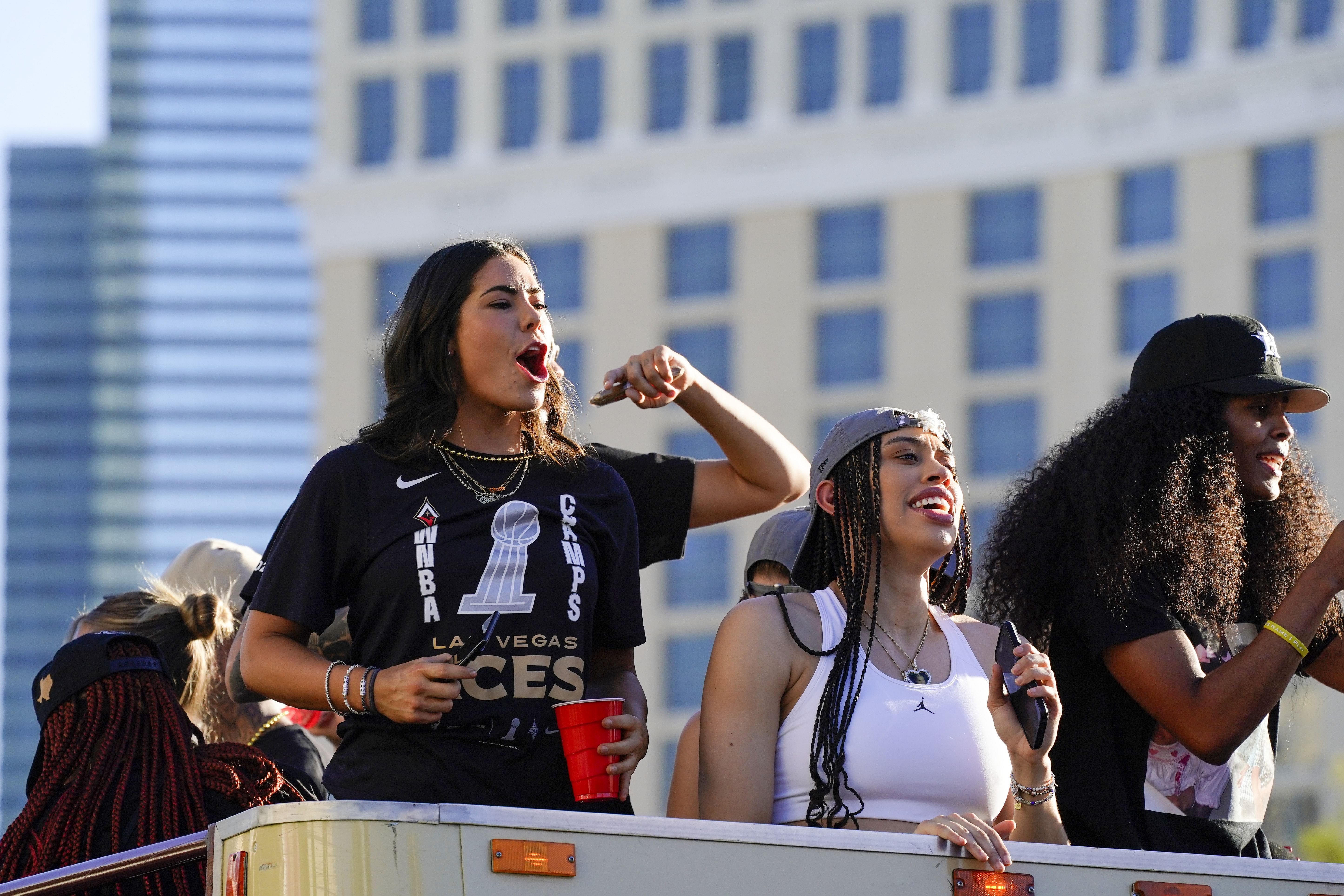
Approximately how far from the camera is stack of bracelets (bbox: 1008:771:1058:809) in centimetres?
411

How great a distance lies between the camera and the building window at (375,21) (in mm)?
56094

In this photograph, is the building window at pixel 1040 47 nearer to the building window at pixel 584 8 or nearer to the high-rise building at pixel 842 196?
the high-rise building at pixel 842 196

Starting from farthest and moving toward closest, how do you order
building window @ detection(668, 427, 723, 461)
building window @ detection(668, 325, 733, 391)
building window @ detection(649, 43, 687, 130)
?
1. building window @ detection(649, 43, 687, 130)
2. building window @ detection(668, 325, 733, 391)
3. building window @ detection(668, 427, 723, 461)

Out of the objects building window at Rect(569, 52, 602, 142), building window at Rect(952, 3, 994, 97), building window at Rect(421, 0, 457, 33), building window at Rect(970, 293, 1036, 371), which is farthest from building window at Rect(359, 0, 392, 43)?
building window at Rect(970, 293, 1036, 371)

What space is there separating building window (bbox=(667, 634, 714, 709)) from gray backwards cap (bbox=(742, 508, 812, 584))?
43.7m

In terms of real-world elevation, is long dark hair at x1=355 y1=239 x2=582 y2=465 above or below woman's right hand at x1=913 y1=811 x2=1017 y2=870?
above

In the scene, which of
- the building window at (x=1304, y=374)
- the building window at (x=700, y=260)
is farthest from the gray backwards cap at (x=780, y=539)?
the building window at (x=700, y=260)

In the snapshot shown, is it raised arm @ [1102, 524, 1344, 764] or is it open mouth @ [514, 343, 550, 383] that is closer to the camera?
raised arm @ [1102, 524, 1344, 764]

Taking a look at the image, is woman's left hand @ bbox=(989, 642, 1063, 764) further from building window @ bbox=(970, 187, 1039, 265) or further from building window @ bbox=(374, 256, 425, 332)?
building window @ bbox=(374, 256, 425, 332)

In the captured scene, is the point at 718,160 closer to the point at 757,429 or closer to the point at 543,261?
the point at 543,261

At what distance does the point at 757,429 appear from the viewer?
16.0 ft

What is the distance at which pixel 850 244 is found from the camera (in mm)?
52375

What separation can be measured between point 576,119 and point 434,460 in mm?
51627

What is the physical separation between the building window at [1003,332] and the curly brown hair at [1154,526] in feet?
149
